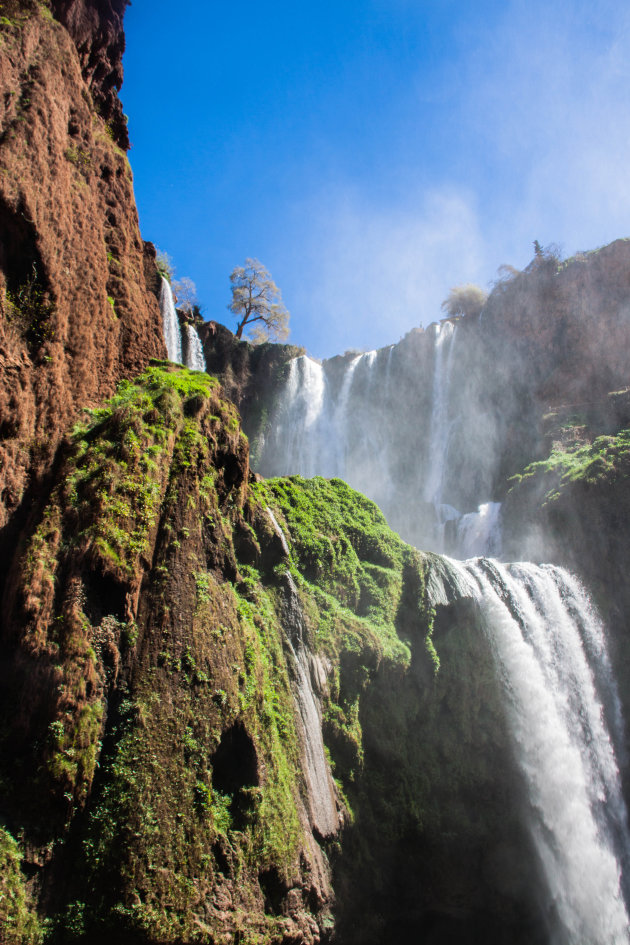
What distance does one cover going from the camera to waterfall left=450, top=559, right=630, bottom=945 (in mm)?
10953

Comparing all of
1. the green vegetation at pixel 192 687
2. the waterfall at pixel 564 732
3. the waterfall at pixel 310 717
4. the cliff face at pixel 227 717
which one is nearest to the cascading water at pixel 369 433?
the waterfall at pixel 564 732

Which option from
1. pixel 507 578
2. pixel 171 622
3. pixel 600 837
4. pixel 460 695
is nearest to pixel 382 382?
pixel 507 578

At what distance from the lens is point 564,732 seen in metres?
12.5

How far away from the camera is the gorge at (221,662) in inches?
210

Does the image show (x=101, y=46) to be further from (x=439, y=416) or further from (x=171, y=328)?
(x=439, y=416)

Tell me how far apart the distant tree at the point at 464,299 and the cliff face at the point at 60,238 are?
2683 cm

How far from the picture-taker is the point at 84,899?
15.8ft

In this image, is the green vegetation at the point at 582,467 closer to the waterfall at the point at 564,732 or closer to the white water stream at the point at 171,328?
the waterfall at the point at 564,732

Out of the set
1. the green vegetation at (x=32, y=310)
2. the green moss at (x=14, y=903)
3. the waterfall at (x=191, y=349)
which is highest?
the waterfall at (x=191, y=349)

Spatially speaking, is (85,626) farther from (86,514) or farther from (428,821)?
(428,821)

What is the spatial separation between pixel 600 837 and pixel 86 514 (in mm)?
13736

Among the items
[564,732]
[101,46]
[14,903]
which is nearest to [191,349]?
[101,46]

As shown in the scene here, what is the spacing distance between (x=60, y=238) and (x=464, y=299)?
31.1 m

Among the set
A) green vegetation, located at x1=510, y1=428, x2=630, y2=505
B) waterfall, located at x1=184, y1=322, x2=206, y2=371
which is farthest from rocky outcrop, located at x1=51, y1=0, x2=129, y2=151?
green vegetation, located at x1=510, y1=428, x2=630, y2=505
